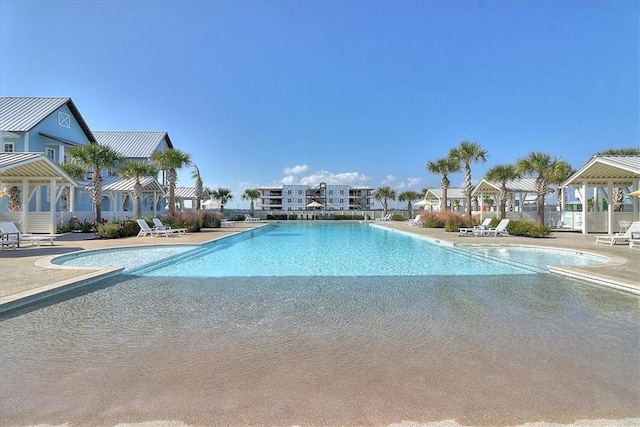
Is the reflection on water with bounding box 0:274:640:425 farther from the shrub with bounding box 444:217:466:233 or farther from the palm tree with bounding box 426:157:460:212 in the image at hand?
the palm tree with bounding box 426:157:460:212

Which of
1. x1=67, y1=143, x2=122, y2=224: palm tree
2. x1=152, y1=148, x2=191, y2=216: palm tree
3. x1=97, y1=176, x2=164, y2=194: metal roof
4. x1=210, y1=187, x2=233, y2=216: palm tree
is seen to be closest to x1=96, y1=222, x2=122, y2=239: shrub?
x1=67, y1=143, x2=122, y2=224: palm tree

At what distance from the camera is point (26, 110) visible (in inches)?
963

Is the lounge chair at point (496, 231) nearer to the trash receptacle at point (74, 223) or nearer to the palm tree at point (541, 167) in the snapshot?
the palm tree at point (541, 167)

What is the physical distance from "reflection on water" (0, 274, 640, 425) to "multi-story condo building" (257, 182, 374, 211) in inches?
3246

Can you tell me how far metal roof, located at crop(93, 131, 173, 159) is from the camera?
112ft

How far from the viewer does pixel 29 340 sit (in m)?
4.26

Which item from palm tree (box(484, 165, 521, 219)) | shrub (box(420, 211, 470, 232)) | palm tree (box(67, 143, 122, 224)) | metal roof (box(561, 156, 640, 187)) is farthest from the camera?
palm tree (box(484, 165, 521, 219))

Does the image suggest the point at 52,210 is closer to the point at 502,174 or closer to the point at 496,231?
the point at 496,231

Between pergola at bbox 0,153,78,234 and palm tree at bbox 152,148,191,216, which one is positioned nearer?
pergola at bbox 0,153,78,234

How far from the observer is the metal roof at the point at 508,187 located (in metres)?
30.4

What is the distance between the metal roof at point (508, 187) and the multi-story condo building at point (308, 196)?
55000mm

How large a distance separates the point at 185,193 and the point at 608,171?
36699 mm

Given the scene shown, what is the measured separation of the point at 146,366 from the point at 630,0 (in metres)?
15.4

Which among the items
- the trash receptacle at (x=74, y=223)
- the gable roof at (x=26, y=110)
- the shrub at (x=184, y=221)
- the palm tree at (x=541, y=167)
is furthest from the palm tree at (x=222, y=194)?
the palm tree at (x=541, y=167)
